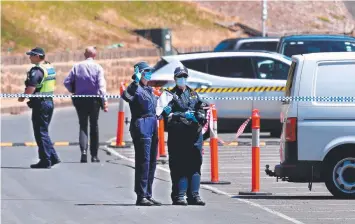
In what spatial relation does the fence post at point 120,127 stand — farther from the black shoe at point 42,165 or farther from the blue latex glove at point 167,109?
the blue latex glove at point 167,109

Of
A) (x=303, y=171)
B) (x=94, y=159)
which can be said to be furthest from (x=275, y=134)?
(x=303, y=171)

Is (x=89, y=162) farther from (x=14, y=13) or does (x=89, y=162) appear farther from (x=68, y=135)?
(x=14, y=13)

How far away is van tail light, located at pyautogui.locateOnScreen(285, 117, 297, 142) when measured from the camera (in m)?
15.6

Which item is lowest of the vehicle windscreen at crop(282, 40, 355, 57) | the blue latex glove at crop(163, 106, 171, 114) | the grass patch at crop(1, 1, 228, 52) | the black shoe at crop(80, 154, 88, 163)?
the black shoe at crop(80, 154, 88, 163)

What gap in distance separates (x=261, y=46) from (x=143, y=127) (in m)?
19.2

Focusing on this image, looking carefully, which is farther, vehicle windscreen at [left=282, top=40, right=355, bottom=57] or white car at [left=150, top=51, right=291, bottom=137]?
vehicle windscreen at [left=282, top=40, right=355, bottom=57]

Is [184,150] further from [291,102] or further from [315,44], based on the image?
[315,44]

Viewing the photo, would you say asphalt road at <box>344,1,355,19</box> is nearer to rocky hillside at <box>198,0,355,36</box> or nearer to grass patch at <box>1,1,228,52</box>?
rocky hillside at <box>198,0,355,36</box>

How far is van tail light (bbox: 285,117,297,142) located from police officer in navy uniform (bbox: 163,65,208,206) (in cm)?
112

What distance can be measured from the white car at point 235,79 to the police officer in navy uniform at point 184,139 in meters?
9.07

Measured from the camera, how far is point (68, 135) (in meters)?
26.5

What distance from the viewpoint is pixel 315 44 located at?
27891 mm

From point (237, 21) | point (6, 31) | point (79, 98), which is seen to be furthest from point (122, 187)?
point (237, 21)

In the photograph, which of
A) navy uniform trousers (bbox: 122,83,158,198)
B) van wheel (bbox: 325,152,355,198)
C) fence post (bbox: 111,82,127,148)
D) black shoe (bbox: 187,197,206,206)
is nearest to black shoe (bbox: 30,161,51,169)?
fence post (bbox: 111,82,127,148)
